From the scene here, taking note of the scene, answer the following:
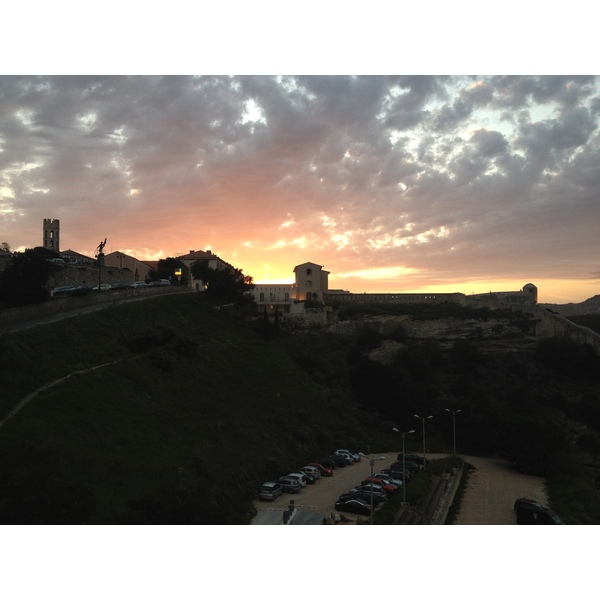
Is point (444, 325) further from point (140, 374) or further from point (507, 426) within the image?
point (140, 374)

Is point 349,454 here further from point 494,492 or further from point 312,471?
point 494,492

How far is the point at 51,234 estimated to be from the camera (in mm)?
68000

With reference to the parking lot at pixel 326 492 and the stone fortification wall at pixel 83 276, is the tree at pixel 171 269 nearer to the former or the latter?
the stone fortification wall at pixel 83 276

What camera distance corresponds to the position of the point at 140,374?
97.7 feet

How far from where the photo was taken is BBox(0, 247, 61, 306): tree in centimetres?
3559

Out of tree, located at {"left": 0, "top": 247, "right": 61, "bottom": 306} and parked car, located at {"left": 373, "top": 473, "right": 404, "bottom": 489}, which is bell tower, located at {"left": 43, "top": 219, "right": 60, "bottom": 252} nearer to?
tree, located at {"left": 0, "top": 247, "right": 61, "bottom": 306}

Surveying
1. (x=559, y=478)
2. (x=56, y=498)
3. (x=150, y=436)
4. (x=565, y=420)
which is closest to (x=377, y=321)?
(x=565, y=420)

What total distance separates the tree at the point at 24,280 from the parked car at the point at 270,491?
2031cm

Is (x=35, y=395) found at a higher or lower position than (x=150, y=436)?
higher

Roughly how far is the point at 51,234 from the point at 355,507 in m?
56.8

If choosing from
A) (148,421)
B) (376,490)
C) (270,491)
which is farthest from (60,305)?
(376,490)

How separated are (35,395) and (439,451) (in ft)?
95.7

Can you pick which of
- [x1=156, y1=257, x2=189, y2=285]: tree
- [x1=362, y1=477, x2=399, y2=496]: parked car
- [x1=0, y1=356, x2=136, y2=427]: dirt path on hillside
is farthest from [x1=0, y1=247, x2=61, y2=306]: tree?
[x1=156, y1=257, x2=189, y2=285]: tree

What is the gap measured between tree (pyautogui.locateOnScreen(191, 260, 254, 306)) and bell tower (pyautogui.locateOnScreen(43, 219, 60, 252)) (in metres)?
18.3
